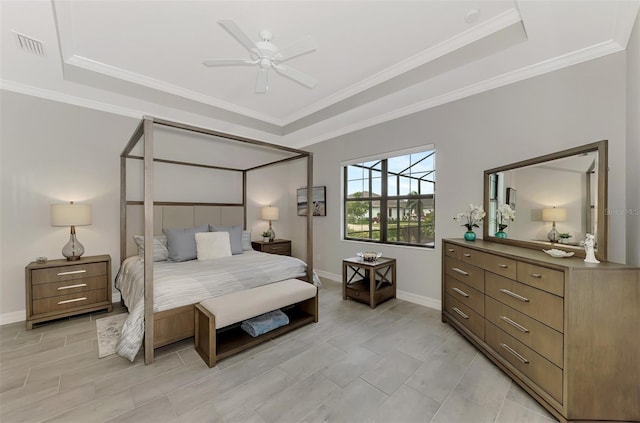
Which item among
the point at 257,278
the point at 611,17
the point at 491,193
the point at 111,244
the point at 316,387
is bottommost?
the point at 316,387

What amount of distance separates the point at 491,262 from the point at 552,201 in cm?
75

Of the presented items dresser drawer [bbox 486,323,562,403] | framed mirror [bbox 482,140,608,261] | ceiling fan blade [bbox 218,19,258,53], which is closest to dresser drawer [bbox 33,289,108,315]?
ceiling fan blade [bbox 218,19,258,53]

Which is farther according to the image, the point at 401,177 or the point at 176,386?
the point at 401,177

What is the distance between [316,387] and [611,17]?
3.57 m

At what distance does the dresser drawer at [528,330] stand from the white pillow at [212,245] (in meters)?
3.19

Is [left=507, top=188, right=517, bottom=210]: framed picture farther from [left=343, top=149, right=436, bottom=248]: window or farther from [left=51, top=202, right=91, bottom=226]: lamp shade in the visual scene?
[left=51, top=202, right=91, bottom=226]: lamp shade

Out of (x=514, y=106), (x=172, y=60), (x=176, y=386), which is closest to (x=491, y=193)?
(x=514, y=106)

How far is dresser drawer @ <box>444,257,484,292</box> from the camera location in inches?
94.7

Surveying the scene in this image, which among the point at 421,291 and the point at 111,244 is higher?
the point at 111,244

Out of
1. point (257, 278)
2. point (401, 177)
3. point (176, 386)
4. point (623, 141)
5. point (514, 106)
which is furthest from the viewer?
point (401, 177)

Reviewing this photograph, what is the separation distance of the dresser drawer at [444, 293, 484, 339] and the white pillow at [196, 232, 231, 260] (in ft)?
9.57

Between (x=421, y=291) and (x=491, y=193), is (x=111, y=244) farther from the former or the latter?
(x=491, y=193)

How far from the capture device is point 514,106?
2.80 metres

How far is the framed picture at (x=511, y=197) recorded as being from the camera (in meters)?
2.60
